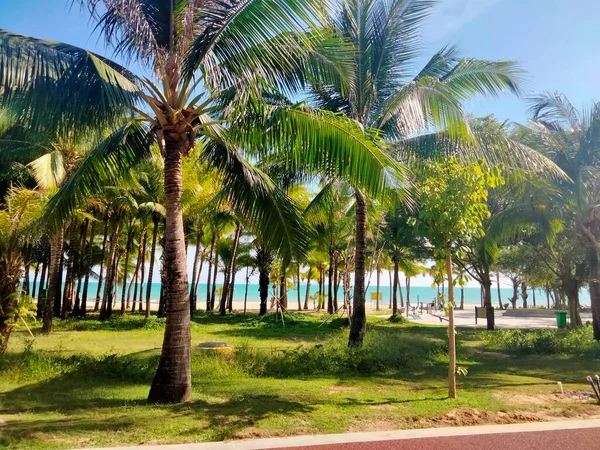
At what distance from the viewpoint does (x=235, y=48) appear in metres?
6.83

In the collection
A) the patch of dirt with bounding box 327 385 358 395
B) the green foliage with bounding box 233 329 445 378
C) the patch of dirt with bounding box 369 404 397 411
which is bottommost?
the patch of dirt with bounding box 327 385 358 395

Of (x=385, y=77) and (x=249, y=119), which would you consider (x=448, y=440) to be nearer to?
(x=249, y=119)

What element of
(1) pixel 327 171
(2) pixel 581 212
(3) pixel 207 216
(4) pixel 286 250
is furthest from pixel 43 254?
(2) pixel 581 212

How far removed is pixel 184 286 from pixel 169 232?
90 centimetres

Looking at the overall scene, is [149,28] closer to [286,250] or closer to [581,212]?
[286,250]

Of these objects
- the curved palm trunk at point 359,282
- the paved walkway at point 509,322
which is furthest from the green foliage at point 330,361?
the paved walkway at point 509,322

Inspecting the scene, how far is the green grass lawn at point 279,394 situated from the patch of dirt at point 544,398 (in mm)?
19

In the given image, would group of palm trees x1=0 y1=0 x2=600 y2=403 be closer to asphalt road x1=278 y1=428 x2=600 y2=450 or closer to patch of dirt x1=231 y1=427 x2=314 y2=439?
patch of dirt x1=231 y1=427 x2=314 y2=439

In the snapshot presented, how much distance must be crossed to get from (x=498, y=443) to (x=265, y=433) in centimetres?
271

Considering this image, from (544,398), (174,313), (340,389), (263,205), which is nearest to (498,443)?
(544,398)

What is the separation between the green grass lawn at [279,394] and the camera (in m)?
5.71

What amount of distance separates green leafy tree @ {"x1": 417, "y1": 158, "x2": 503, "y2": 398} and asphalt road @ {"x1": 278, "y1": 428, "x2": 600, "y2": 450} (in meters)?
1.90

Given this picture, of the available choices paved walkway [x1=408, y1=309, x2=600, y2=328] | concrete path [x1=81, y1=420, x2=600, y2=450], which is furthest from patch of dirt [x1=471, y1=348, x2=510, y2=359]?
paved walkway [x1=408, y1=309, x2=600, y2=328]

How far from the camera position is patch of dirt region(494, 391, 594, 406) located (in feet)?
24.4
